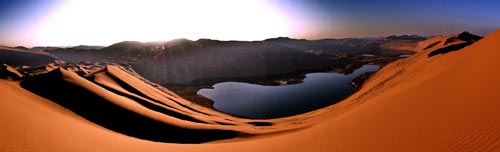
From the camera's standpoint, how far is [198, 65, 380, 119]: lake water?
199ft

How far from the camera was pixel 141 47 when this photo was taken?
155125 mm

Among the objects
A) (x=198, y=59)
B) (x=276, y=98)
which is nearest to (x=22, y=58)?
(x=198, y=59)

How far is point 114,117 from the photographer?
2319cm

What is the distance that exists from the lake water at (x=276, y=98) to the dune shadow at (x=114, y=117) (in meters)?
33.6

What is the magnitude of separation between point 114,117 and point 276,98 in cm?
5246

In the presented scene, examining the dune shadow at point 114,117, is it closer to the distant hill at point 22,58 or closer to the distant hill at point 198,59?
the distant hill at point 198,59

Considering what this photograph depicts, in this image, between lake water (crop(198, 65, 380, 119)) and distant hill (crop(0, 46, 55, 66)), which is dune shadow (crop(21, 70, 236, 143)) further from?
distant hill (crop(0, 46, 55, 66))

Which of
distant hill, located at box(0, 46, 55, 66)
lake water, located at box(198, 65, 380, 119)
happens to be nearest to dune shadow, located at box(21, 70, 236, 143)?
lake water, located at box(198, 65, 380, 119)

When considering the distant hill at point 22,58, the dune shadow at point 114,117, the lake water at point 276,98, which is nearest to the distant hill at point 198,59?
the distant hill at point 22,58

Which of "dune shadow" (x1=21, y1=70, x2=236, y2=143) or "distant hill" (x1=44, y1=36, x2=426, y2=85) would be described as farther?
"distant hill" (x1=44, y1=36, x2=426, y2=85)

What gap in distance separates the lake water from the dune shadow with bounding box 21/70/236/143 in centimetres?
3359

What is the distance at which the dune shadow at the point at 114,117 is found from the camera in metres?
22.4

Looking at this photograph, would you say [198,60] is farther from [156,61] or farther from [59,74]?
[59,74]

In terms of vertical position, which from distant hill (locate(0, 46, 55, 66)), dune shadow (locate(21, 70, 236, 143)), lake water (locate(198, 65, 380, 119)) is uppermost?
dune shadow (locate(21, 70, 236, 143))
